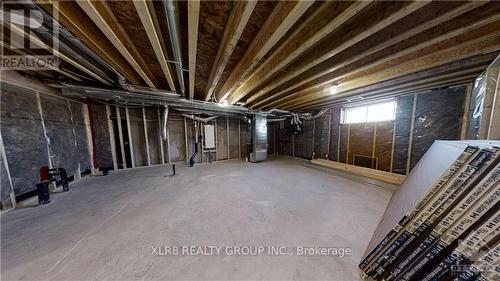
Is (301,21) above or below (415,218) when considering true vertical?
above

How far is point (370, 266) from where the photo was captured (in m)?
1.11

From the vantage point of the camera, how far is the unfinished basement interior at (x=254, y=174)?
1026 mm

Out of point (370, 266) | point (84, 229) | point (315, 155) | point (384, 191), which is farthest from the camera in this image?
point (315, 155)

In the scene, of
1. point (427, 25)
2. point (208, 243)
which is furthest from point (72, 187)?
point (427, 25)

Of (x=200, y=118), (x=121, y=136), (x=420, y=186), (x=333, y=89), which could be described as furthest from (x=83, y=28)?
(x=333, y=89)

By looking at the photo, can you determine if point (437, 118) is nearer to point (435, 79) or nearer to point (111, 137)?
Answer: point (435, 79)

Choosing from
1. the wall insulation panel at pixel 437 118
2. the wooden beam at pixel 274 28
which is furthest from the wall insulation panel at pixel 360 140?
the wooden beam at pixel 274 28

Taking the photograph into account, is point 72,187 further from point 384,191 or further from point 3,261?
point 384,191

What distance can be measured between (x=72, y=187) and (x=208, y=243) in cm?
356

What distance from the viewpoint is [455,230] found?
77 centimetres

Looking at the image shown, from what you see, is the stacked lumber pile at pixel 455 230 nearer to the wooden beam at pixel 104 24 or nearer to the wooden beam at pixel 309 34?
the wooden beam at pixel 309 34

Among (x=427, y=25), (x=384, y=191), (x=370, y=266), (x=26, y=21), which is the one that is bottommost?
(x=384, y=191)

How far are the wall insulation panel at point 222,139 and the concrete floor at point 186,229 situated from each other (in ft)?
8.90

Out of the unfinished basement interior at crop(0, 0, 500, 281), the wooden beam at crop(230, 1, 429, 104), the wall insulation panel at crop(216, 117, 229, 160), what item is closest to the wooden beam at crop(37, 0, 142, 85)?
the unfinished basement interior at crop(0, 0, 500, 281)
